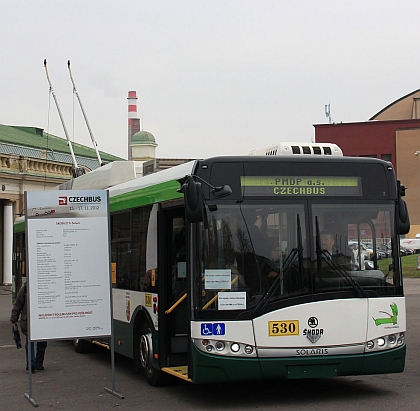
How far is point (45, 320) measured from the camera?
1027 centimetres

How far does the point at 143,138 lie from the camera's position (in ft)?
171

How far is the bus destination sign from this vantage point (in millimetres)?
9578

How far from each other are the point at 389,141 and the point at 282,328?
64.0 m

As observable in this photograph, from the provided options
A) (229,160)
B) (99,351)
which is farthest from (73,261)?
(99,351)

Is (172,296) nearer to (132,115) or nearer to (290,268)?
(290,268)

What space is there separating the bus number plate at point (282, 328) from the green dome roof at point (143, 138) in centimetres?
4231

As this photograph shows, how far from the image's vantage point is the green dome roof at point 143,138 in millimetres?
51562

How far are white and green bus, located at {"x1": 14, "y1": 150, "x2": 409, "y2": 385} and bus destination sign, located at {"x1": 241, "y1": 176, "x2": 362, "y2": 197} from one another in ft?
0.04

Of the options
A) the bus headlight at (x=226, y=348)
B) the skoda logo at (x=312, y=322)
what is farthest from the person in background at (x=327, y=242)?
the bus headlight at (x=226, y=348)

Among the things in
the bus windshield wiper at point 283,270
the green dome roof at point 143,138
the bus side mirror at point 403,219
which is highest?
the green dome roof at point 143,138

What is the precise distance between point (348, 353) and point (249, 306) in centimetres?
117

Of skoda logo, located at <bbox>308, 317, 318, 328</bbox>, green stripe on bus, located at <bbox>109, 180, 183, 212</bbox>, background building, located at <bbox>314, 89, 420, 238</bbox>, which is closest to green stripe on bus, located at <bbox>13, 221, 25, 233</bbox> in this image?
green stripe on bus, located at <bbox>109, 180, 183, 212</bbox>

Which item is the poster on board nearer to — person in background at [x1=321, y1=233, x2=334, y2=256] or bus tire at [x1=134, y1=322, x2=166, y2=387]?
bus tire at [x1=134, y1=322, x2=166, y2=387]

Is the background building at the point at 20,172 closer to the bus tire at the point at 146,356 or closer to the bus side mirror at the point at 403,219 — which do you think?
the bus tire at the point at 146,356
